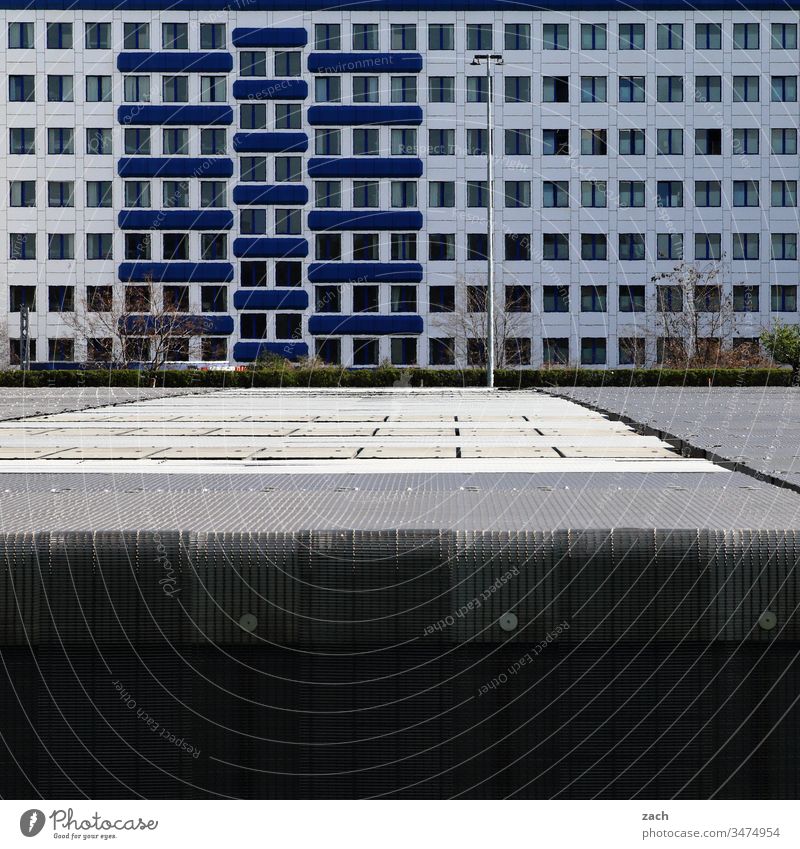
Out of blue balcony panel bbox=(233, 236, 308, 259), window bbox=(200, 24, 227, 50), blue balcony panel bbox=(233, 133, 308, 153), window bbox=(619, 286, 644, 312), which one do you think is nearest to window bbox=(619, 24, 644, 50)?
window bbox=(619, 286, 644, 312)

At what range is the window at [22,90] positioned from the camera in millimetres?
79375

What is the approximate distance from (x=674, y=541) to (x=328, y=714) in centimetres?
152

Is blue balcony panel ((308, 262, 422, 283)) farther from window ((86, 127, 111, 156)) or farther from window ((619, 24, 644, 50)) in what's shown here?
window ((619, 24, 644, 50))

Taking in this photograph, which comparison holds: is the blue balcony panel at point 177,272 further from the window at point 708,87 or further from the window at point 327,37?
the window at point 708,87

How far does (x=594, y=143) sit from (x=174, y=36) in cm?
2849

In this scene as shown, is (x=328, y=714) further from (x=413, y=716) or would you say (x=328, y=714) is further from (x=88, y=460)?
(x=88, y=460)

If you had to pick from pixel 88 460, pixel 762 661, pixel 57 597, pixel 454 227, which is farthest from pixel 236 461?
pixel 454 227

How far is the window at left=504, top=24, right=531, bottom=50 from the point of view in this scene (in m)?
77.3

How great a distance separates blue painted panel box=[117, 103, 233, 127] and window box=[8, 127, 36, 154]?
6.37 metres

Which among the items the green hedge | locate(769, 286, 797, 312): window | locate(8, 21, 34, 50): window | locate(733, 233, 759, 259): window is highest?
locate(8, 21, 34, 50): window

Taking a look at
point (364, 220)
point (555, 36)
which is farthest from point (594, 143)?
point (364, 220)

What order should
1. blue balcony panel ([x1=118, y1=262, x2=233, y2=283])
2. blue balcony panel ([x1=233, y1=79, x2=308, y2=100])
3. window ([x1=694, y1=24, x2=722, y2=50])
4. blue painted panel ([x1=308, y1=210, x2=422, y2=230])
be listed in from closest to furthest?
blue balcony panel ([x1=233, y1=79, x2=308, y2=100])
blue painted panel ([x1=308, y1=210, x2=422, y2=230])
window ([x1=694, y1=24, x2=722, y2=50])
blue balcony panel ([x1=118, y1=262, x2=233, y2=283])

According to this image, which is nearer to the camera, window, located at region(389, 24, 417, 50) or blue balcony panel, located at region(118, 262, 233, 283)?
window, located at region(389, 24, 417, 50)

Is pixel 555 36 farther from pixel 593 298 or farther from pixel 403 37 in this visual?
pixel 593 298
